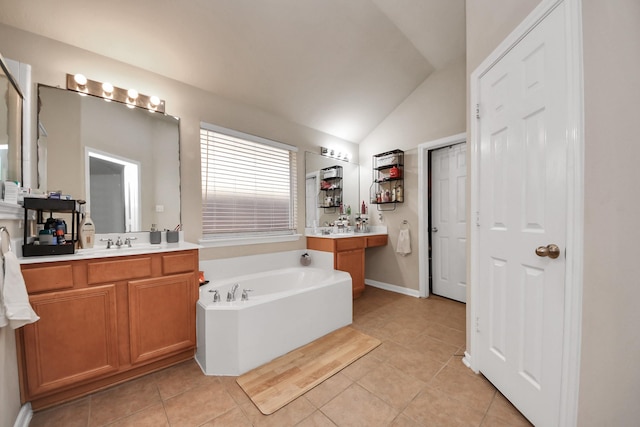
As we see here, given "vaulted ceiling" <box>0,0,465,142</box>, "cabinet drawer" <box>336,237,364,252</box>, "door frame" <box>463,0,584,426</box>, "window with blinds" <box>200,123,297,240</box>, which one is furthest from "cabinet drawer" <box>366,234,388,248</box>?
"door frame" <box>463,0,584,426</box>

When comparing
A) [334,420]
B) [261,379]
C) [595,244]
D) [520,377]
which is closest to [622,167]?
Answer: [595,244]

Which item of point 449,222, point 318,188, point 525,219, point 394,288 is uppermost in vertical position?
point 318,188

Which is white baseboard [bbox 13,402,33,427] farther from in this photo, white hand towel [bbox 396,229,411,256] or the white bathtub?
white hand towel [bbox 396,229,411,256]

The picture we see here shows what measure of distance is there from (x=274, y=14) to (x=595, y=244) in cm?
261

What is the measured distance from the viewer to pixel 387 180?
3.52 meters

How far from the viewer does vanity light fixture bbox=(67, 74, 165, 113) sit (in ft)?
6.03

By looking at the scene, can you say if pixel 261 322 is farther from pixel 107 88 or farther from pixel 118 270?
pixel 107 88

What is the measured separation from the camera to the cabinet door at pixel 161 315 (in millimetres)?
1614

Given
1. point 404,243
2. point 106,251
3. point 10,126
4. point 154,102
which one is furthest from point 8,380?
point 404,243

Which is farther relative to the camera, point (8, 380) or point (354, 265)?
point (354, 265)

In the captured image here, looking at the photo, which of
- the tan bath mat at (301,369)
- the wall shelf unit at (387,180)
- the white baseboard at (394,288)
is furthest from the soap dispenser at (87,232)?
the white baseboard at (394,288)

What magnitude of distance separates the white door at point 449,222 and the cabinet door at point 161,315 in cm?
303

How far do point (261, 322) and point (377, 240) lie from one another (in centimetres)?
220

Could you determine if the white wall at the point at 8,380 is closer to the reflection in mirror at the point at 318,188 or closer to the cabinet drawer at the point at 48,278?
the cabinet drawer at the point at 48,278
